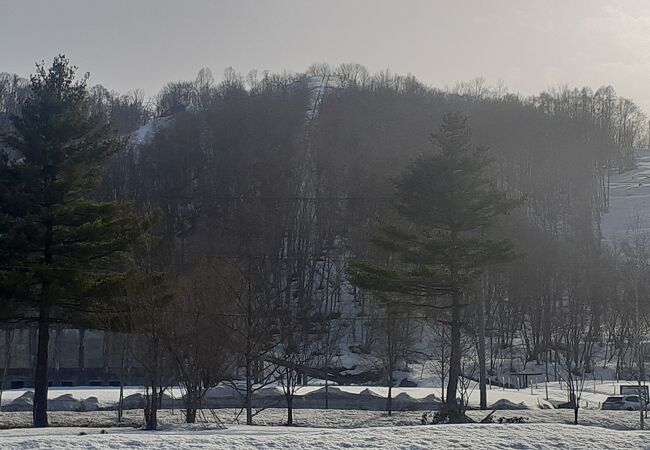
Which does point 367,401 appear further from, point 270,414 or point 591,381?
point 591,381

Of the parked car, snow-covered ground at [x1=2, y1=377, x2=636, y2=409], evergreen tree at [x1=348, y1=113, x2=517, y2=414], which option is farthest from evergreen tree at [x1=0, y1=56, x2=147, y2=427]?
the parked car

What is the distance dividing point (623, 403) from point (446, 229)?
11.9 meters

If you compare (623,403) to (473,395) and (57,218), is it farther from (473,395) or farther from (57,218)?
(57,218)

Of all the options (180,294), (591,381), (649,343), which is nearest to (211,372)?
(180,294)

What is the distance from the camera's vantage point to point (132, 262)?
27078 millimetres

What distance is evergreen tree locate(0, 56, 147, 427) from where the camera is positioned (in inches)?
995

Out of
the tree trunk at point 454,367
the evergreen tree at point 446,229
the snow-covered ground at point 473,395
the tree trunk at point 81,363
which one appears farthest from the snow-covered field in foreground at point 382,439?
the tree trunk at point 81,363

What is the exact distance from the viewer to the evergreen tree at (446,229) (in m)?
26.4

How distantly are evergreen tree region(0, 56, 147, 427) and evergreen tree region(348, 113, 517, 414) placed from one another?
7910 millimetres

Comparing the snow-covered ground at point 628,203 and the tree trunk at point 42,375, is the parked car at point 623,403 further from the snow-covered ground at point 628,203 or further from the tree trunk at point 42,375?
the snow-covered ground at point 628,203

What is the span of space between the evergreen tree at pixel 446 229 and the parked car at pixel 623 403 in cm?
961

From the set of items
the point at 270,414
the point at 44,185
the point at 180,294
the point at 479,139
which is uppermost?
the point at 479,139

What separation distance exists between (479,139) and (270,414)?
216 feet

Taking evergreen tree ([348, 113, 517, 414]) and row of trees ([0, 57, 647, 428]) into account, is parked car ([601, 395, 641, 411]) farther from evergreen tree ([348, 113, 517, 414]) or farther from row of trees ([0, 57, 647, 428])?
evergreen tree ([348, 113, 517, 414])
